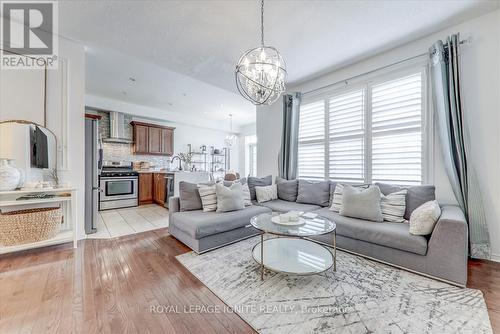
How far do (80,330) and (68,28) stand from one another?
132 inches

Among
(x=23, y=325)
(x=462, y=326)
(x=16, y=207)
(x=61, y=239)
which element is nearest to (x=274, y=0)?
(x=462, y=326)

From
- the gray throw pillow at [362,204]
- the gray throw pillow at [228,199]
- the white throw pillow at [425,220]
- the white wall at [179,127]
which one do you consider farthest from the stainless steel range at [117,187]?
the white throw pillow at [425,220]

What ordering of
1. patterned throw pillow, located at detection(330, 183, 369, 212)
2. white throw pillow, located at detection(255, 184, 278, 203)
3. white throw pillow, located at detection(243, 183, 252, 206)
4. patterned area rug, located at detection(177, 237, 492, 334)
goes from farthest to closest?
white throw pillow, located at detection(255, 184, 278, 203) → white throw pillow, located at detection(243, 183, 252, 206) → patterned throw pillow, located at detection(330, 183, 369, 212) → patterned area rug, located at detection(177, 237, 492, 334)

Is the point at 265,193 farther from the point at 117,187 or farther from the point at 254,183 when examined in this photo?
the point at 117,187

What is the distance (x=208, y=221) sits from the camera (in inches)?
98.9

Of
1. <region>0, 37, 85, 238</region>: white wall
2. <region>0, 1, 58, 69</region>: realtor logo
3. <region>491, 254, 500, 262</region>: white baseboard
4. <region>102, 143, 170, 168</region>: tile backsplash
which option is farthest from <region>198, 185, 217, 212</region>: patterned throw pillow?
<region>102, 143, 170, 168</region>: tile backsplash

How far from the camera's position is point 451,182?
2.48m

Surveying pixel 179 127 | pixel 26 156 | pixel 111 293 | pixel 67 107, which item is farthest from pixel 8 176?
pixel 179 127

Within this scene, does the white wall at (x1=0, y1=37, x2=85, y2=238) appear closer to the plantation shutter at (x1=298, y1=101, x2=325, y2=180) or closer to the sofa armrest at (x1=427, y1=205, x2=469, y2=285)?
the plantation shutter at (x1=298, y1=101, x2=325, y2=180)

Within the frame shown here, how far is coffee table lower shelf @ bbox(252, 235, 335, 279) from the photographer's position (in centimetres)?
185

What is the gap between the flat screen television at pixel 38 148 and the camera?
A: 8.68 ft

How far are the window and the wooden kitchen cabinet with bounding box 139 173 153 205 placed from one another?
4.21m

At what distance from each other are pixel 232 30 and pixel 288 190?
8.77ft

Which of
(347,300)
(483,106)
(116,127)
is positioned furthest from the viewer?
(116,127)
